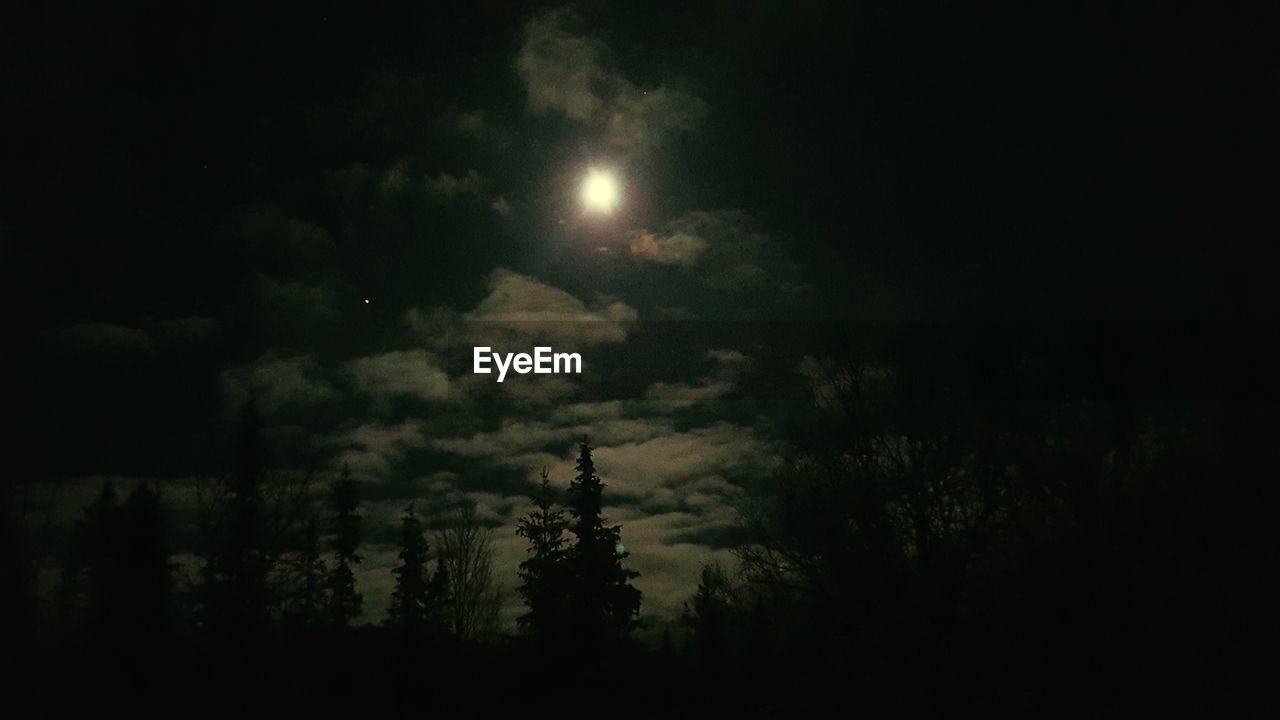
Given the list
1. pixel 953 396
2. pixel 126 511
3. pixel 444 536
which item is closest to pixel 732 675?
pixel 444 536

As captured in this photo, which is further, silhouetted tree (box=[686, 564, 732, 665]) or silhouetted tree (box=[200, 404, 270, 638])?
silhouetted tree (box=[686, 564, 732, 665])

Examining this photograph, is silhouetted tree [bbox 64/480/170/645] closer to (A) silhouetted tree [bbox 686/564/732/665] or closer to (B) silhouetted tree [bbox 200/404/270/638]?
(B) silhouetted tree [bbox 200/404/270/638]

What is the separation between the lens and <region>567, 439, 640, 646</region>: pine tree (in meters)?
39.4

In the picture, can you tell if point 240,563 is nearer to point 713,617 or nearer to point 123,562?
point 123,562

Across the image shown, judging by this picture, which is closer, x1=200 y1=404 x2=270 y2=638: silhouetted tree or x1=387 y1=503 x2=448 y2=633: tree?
x1=200 y1=404 x2=270 y2=638: silhouetted tree

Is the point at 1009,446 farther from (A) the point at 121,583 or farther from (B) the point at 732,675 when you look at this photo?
(A) the point at 121,583

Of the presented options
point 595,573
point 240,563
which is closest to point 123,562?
point 240,563

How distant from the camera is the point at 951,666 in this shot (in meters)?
19.2

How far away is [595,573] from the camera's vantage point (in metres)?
41.5

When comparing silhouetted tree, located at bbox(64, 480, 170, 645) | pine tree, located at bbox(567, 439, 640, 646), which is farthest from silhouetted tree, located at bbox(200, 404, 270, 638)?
pine tree, located at bbox(567, 439, 640, 646)

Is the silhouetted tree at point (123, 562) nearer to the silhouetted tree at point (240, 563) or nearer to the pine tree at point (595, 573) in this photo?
the silhouetted tree at point (240, 563)

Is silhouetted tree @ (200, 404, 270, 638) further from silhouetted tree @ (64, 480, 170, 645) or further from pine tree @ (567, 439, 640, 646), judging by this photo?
pine tree @ (567, 439, 640, 646)

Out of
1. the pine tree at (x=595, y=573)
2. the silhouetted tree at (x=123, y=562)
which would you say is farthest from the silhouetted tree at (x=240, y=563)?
the pine tree at (x=595, y=573)

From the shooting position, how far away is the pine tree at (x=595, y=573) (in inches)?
1553
